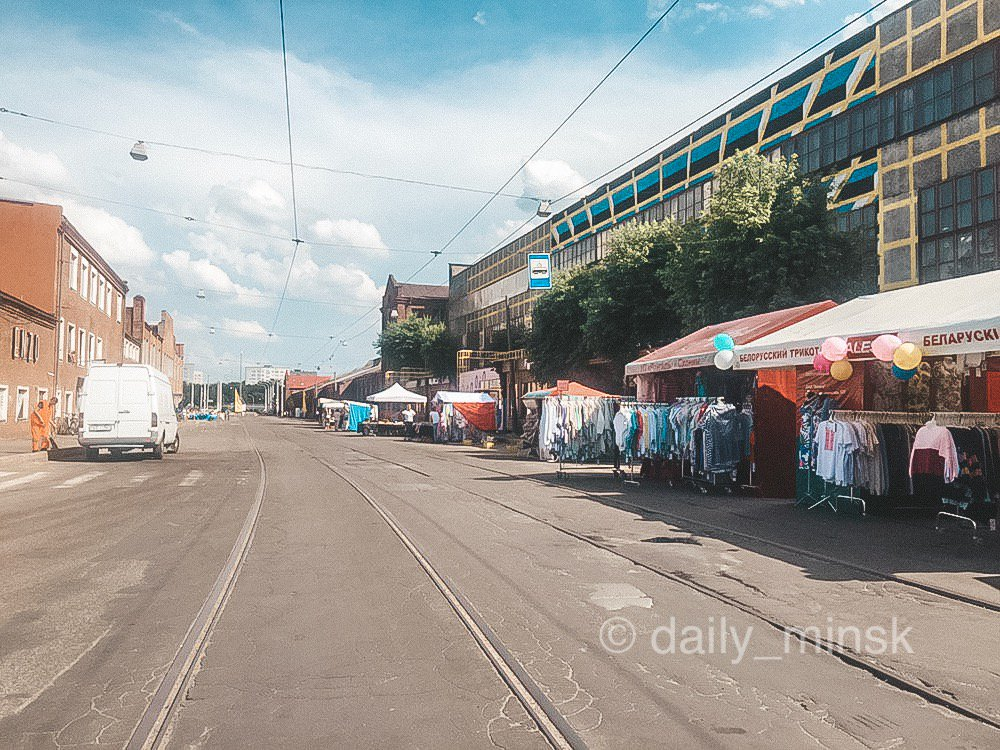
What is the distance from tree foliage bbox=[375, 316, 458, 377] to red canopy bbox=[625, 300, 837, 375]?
48.8m

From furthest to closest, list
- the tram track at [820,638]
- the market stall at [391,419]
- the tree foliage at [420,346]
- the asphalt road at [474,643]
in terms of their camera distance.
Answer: the tree foliage at [420,346], the market stall at [391,419], the tram track at [820,638], the asphalt road at [474,643]

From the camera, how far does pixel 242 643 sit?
5.64m

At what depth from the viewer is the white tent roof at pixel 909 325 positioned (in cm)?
956

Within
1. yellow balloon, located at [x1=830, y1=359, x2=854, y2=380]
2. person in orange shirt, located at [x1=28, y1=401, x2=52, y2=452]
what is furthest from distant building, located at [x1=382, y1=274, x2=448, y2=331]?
yellow balloon, located at [x1=830, y1=359, x2=854, y2=380]

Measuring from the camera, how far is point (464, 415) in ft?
136

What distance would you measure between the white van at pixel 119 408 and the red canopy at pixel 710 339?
13.8 meters

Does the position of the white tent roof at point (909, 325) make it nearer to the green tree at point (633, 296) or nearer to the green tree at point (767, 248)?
the green tree at point (767, 248)

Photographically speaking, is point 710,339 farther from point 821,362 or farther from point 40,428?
→ point 40,428

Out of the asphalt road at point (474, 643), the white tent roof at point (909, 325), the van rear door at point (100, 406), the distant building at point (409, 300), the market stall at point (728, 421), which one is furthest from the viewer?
the distant building at point (409, 300)

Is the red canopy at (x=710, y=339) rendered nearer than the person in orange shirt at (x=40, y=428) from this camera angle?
Yes

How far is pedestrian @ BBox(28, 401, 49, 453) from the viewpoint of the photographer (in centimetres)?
2609

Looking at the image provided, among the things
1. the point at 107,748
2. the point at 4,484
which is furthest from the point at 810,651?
the point at 4,484
